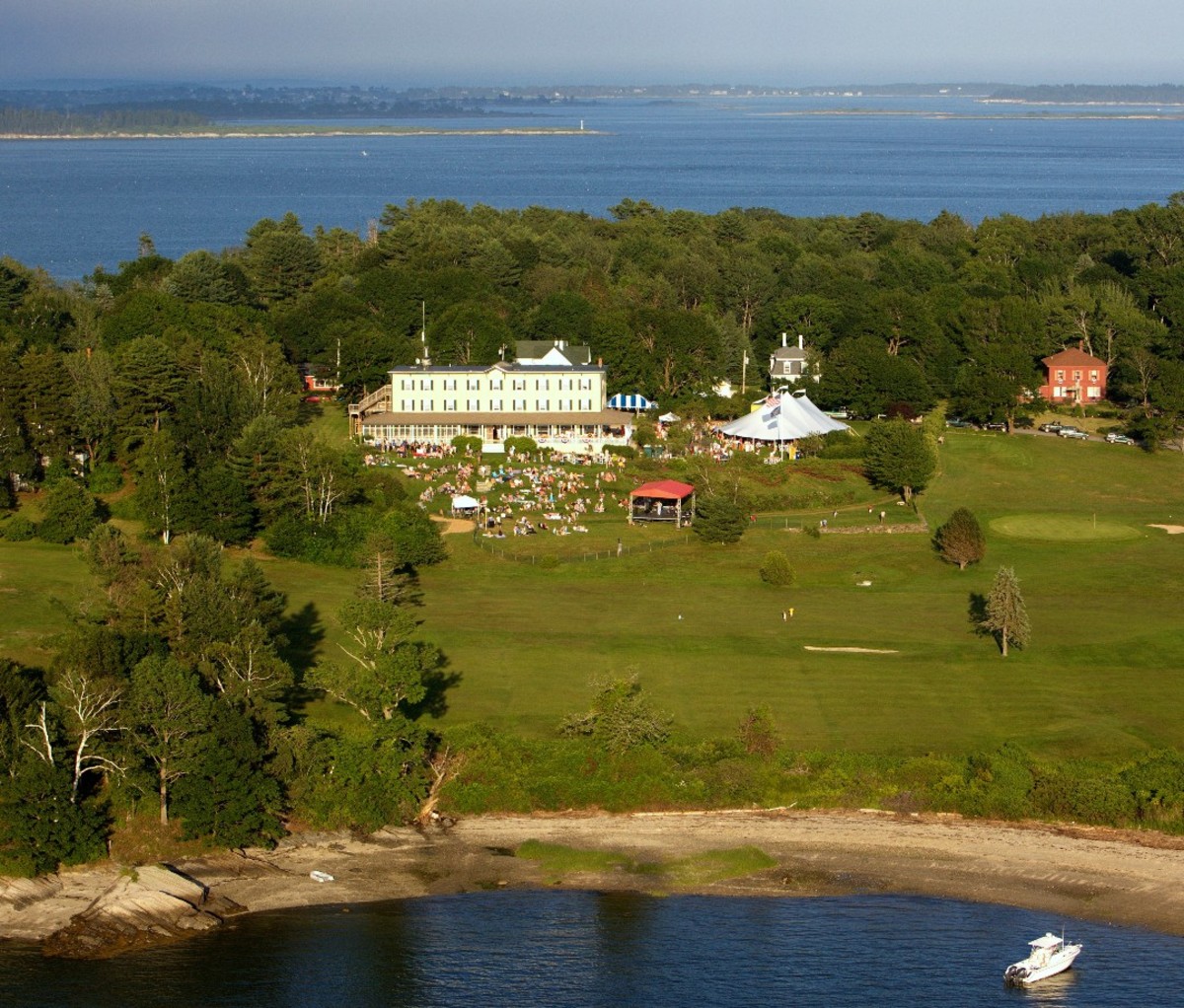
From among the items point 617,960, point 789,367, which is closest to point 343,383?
point 789,367

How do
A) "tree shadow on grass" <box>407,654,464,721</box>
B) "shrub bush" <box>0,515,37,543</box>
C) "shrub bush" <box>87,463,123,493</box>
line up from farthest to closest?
"shrub bush" <box>87,463,123,493</box> < "shrub bush" <box>0,515,37,543</box> < "tree shadow on grass" <box>407,654,464,721</box>

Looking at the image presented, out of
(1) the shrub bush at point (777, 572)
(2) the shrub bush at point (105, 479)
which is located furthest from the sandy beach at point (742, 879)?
(2) the shrub bush at point (105, 479)

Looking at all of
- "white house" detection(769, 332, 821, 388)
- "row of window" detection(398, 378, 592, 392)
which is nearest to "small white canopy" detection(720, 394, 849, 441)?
"row of window" detection(398, 378, 592, 392)

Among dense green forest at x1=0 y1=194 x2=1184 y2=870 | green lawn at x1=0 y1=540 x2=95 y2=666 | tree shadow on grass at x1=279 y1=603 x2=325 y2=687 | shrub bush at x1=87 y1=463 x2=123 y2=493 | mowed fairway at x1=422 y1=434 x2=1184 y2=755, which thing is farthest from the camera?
shrub bush at x1=87 y1=463 x2=123 y2=493

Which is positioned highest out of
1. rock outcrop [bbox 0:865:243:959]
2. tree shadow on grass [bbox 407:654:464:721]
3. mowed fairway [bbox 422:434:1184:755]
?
mowed fairway [bbox 422:434:1184:755]

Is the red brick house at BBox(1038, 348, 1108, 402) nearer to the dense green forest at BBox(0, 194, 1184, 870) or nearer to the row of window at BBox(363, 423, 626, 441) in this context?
the dense green forest at BBox(0, 194, 1184, 870)

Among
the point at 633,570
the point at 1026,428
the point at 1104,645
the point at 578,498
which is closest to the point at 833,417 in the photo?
the point at 1026,428

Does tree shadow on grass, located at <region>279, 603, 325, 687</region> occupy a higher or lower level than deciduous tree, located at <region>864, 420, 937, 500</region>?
lower
